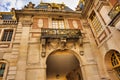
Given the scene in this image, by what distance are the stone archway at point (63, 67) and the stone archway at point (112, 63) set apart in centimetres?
291

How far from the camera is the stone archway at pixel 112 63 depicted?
24.0 ft

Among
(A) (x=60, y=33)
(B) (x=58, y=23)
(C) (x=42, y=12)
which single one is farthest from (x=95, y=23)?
(C) (x=42, y=12)

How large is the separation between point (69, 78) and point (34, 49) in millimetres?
7419

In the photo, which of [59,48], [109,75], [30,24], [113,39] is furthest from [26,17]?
[109,75]

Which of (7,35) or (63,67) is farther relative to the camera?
(63,67)

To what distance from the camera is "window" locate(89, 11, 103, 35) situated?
8.94 meters

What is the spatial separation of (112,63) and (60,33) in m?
4.63

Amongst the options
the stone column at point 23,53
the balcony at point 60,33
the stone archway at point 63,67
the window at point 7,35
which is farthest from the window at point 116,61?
the window at point 7,35

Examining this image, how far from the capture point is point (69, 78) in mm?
13734

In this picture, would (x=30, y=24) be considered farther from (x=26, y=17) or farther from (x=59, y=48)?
(x=59, y=48)

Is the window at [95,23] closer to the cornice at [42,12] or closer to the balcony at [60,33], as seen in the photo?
the balcony at [60,33]

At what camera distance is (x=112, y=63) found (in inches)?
309

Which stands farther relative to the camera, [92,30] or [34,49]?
[92,30]

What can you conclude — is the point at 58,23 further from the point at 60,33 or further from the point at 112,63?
the point at 112,63
